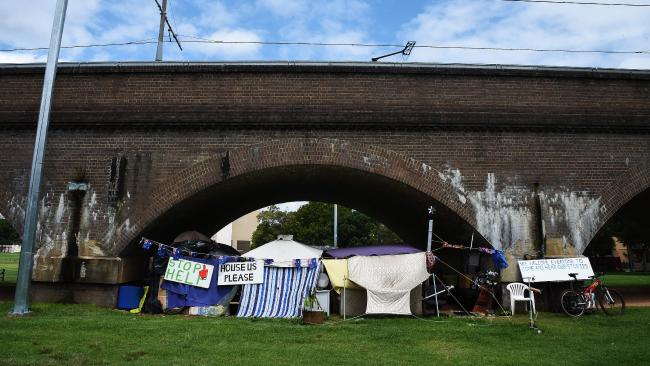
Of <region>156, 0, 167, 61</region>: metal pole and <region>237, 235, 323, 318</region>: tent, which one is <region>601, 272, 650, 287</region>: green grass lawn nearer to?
<region>237, 235, 323, 318</region>: tent

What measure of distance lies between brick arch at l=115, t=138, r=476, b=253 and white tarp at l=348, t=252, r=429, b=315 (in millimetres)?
1545

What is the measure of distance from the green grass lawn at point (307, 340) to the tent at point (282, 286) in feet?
3.40

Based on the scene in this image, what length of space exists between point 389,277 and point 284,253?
2.60 metres

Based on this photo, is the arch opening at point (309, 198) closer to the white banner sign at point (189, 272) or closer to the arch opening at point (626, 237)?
the white banner sign at point (189, 272)

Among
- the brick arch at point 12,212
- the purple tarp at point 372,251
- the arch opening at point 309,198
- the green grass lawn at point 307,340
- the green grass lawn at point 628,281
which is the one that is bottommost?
the green grass lawn at point 307,340

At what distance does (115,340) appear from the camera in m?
7.62

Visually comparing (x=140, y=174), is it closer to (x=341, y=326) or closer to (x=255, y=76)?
(x=255, y=76)

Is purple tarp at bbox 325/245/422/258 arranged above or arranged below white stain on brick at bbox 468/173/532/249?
below

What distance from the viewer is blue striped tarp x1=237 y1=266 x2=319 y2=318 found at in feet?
36.3

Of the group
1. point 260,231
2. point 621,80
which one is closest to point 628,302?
point 621,80

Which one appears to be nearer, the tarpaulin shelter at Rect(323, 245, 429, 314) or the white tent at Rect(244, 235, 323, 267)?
the tarpaulin shelter at Rect(323, 245, 429, 314)

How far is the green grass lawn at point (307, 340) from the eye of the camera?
6.55m

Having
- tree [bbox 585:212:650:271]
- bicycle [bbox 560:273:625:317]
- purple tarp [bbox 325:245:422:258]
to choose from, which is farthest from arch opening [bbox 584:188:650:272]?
purple tarp [bbox 325:245:422:258]

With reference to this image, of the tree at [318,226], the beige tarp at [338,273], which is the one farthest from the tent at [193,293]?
the tree at [318,226]
